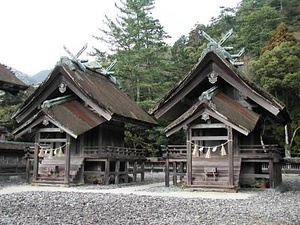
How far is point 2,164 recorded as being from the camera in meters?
→ 21.8

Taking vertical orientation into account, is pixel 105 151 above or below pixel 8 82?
below

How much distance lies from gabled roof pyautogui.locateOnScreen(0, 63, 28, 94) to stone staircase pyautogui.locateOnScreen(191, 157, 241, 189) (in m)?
11.3

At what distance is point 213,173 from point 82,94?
7.81m

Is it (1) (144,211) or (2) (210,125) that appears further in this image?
(2) (210,125)

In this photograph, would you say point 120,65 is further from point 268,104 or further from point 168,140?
point 268,104

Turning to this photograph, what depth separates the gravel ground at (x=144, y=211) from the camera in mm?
7770

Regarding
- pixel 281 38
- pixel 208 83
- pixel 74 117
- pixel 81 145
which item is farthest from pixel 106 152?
pixel 281 38

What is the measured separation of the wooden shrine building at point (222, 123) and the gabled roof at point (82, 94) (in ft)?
8.21

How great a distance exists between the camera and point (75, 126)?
57.7 ft

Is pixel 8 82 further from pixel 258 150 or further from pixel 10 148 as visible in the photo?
pixel 258 150

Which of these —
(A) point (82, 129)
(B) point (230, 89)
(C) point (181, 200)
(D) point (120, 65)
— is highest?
(D) point (120, 65)

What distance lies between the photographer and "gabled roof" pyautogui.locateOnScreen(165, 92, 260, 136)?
1494cm

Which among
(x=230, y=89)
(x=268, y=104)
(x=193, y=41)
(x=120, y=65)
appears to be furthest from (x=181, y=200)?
(x=193, y=41)

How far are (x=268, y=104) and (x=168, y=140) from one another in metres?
16.9
